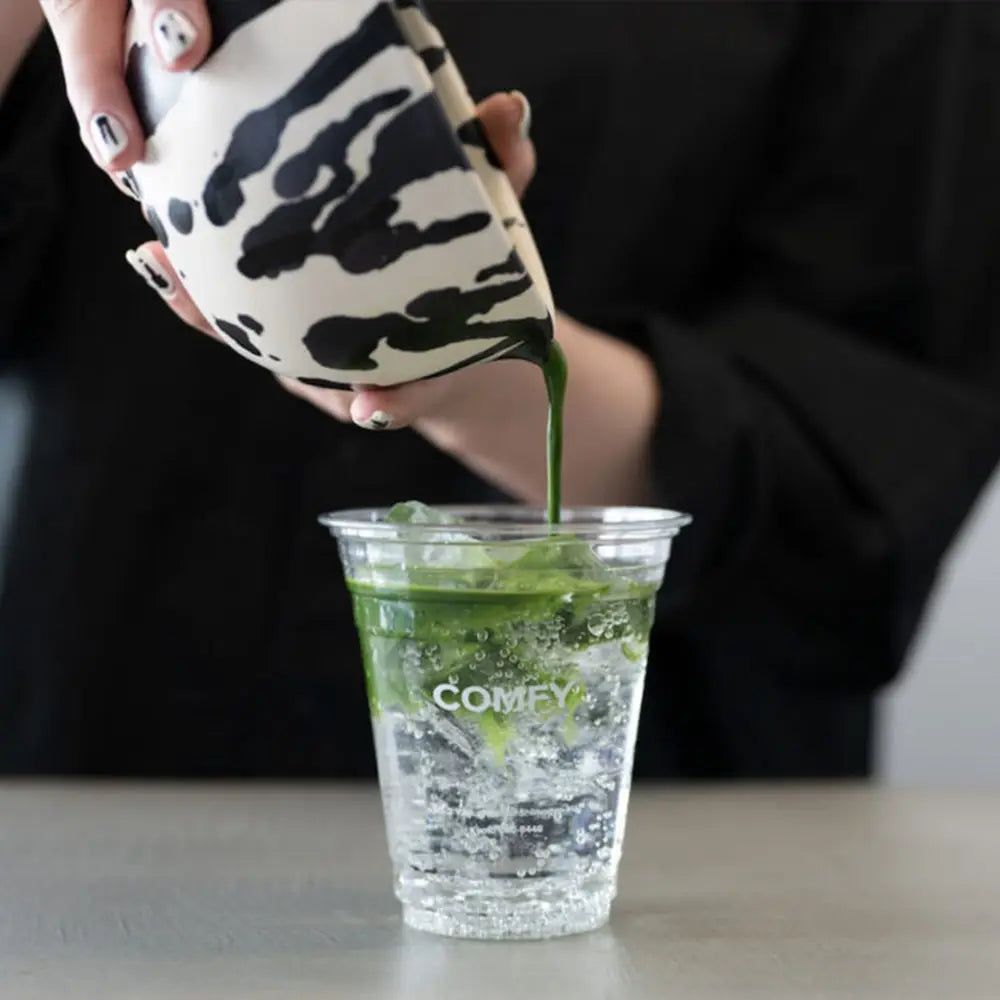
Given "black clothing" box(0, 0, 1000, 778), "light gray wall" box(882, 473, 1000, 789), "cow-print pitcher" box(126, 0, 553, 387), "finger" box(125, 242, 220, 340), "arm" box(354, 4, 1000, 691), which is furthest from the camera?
"light gray wall" box(882, 473, 1000, 789)

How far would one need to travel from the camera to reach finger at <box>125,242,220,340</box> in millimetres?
651

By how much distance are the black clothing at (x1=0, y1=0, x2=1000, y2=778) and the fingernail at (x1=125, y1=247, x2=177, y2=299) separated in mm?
487

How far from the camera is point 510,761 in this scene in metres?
0.64

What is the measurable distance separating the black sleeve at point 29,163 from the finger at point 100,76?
0.47 m

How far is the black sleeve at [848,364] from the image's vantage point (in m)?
1.03

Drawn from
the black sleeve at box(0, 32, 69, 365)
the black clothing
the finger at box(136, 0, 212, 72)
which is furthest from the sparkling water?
the black sleeve at box(0, 32, 69, 365)

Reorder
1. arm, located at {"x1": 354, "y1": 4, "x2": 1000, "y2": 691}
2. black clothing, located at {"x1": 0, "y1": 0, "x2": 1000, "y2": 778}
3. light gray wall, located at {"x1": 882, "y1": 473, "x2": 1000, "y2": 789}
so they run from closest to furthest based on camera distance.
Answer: arm, located at {"x1": 354, "y1": 4, "x2": 1000, "y2": 691} < black clothing, located at {"x1": 0, "y1": 0, "x2": 1000, "y2": 778} < light gray wall, located at {"x1": 882, "y1": 473, "x2": 1000, "y2": 789}

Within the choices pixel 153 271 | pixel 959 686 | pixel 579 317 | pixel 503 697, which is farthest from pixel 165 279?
pixel 959 686

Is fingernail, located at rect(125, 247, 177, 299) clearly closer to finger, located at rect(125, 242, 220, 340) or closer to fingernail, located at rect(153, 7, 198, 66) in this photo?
finger, located at rect(125, 242, 220, 340)

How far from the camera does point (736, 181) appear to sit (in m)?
1.24

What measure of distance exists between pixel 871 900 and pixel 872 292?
0.58 metres

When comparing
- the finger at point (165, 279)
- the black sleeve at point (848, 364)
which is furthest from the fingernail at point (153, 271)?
the black sleeve at point (848, 364)

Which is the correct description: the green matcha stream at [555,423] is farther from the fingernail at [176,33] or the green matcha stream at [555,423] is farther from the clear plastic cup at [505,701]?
the fingernail at [176,33]

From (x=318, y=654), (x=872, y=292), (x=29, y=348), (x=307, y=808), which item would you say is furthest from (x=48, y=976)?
(x=872, y=292)
